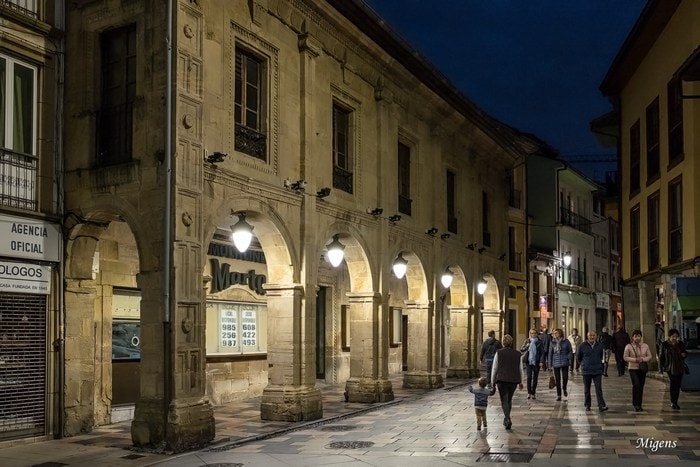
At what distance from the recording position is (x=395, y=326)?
2966 centimetres

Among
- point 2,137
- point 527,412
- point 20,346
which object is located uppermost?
point 2,137

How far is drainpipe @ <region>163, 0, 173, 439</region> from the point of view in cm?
1312

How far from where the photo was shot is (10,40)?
13562 millimetres

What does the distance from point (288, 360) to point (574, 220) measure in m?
38.6

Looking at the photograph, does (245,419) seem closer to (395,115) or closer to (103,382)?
(103,382)

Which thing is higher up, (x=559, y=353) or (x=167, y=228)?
(x=167, y=228)

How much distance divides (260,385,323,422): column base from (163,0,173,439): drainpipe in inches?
152

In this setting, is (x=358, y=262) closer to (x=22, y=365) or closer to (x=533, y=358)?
(x=533, y=358)

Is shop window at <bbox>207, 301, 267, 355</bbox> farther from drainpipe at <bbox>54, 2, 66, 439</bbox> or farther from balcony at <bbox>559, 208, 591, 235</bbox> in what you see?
balcony at <bbox>559, 208, 591, 235</bbox>

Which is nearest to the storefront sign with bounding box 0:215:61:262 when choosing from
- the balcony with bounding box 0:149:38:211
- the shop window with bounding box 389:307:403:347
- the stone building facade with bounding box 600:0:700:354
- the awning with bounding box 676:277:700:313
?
the balcony with bounding box 0:149:38:211

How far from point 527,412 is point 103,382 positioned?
878 centimetres

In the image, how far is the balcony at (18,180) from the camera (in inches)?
530

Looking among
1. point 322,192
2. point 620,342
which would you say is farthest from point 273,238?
point 620,342

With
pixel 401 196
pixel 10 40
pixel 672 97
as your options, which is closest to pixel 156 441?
pixel 10 40
